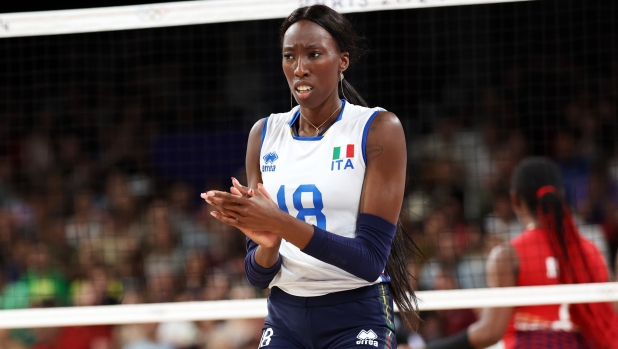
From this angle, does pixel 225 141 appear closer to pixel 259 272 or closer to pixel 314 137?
pixel 314 137

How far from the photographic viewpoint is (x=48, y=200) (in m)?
8.91

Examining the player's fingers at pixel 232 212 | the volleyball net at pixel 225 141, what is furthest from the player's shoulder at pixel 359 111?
the volleyball net at pixel 225 141

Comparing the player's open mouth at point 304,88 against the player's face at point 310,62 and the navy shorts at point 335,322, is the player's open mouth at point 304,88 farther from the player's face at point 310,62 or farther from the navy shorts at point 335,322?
the navy shorts at point 335,322

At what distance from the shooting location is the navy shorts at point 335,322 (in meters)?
2.96

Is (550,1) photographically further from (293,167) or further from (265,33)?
(293,167)

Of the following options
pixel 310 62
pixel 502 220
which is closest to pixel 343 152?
pixel 310 62

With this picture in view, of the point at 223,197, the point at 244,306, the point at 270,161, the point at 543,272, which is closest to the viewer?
the point at 223,197

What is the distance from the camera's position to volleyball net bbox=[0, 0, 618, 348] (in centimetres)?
730

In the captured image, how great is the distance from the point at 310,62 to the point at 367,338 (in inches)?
42.8

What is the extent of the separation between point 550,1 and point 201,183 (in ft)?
14.8

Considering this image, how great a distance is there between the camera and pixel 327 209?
3.03m

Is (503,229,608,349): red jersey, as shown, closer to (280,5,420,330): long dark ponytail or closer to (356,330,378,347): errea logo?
(280,5,420,330): long dark ponytail

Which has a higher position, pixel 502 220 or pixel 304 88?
pixel 304 88

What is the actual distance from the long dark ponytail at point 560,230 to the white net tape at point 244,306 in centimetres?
11
